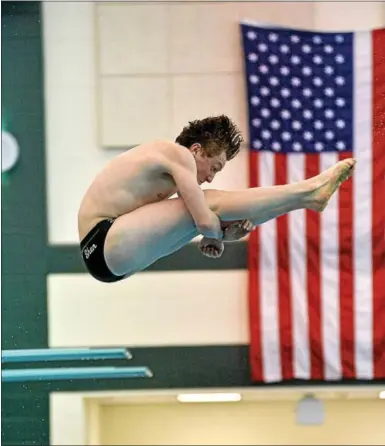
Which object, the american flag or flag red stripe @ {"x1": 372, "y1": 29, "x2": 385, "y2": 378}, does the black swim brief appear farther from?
flag red stripe @ {"x1": 372, "y1": 29, "x2": 385, "y2": 378}

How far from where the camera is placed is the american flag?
6547mm

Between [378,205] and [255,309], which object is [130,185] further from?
[378,205]

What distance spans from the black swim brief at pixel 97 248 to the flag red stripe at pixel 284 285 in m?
3.25

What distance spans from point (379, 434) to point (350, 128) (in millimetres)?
2624

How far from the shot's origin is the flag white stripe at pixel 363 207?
21.5 ft

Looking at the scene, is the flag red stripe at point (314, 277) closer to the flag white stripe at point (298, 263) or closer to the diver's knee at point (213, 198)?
the flag white stripe at point (298, 263)

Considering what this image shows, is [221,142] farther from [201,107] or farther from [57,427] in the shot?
[57,427]

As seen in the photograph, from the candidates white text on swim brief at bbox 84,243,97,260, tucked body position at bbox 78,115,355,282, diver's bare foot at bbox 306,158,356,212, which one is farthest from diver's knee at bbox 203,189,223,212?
white text on swim brief at bbox 84,243,97,260

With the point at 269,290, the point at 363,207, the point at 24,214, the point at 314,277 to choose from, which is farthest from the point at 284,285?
the point at 24,214

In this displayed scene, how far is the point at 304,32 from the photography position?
6.61 metres

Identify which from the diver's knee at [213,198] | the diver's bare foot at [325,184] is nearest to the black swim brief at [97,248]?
the diver's knee at [213,198]

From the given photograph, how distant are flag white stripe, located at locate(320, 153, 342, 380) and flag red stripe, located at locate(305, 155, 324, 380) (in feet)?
0.09

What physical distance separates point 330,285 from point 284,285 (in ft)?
1.08

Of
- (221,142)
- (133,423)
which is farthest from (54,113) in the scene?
(221,142)
